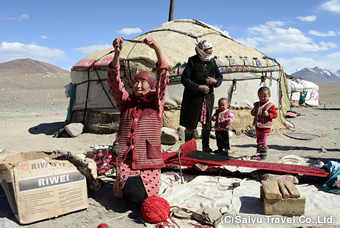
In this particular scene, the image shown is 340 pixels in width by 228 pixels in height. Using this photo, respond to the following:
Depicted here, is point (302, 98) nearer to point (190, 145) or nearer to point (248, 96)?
point (248, 96)

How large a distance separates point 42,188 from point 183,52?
177 inches

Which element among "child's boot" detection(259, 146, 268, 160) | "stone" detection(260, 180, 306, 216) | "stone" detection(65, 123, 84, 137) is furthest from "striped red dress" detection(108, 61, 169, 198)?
"stone" detection(65, 123, 84, 137)

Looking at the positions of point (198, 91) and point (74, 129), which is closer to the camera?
point (198, 91)

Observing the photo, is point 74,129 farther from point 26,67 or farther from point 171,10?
point 26,67

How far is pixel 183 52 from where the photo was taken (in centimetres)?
616

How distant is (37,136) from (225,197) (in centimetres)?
507

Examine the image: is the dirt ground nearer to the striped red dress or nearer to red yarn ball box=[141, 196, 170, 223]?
red yarn ball box=[141, 196, 170, 223]

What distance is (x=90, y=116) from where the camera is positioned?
662 cm

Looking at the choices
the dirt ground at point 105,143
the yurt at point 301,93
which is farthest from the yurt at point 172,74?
the yurt at point 301,93

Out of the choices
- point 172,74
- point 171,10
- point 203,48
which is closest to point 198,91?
point 203,48

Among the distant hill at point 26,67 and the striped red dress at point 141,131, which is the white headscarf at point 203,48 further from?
the distant hill at point 26,67

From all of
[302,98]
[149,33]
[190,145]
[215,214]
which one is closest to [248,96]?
[149,33]

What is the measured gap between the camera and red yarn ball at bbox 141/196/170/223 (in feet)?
7.36

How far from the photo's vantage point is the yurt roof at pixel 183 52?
5.96 metres
